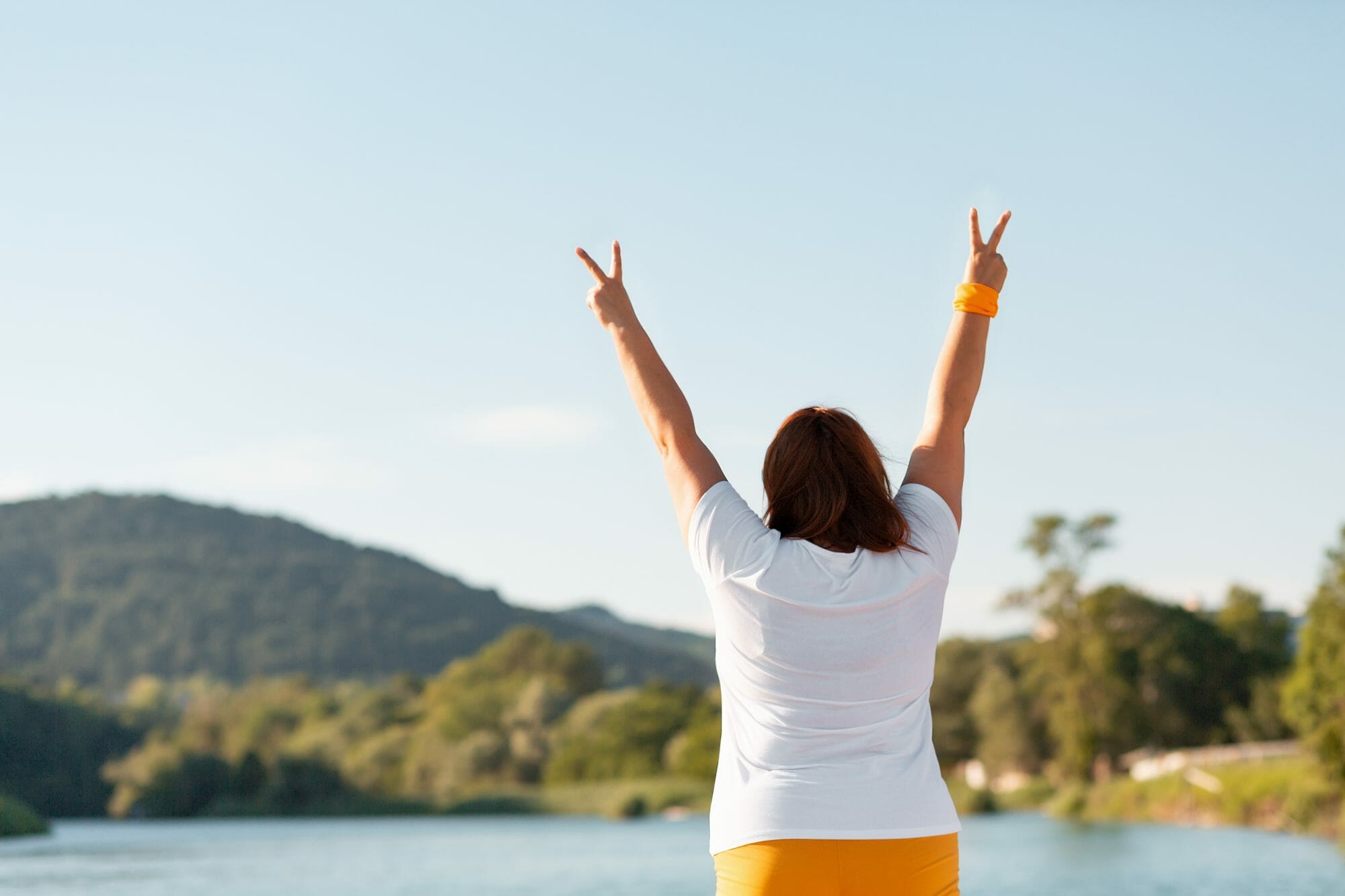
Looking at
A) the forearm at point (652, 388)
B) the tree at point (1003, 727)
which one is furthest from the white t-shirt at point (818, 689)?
the tree at point (1003, 727)

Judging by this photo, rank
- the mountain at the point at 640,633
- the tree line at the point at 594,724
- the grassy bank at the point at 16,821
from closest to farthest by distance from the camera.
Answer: the grassy bank at the point at 16,821 < the tree line at the point at 594,724 < the mountain at the point at 640,633

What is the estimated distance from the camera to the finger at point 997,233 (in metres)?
2.20

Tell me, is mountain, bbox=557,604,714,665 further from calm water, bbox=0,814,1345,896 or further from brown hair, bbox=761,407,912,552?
brown hair, bbox=761,407,912,552

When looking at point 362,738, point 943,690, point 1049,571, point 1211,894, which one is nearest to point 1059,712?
point 1049,571

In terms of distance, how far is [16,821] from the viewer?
3862cm

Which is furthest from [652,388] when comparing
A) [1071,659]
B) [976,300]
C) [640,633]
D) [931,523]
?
[640,633]

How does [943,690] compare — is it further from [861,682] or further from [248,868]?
[861,682]

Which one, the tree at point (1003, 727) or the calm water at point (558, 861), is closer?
the calm water at point (558, 861)

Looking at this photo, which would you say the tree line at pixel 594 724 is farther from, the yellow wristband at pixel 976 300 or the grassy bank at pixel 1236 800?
the yellow wristband at pixel 976 300

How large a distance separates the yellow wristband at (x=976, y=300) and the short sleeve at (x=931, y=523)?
0.36 metres

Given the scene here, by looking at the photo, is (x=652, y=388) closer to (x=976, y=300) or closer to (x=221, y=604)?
(x=976, y=300)

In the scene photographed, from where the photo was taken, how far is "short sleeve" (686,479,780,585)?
1.65 m

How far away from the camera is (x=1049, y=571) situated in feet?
137

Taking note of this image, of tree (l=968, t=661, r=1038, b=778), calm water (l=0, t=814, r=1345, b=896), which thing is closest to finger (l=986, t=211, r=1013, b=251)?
calm water (l=0, t=814, r=1345, b=896)
